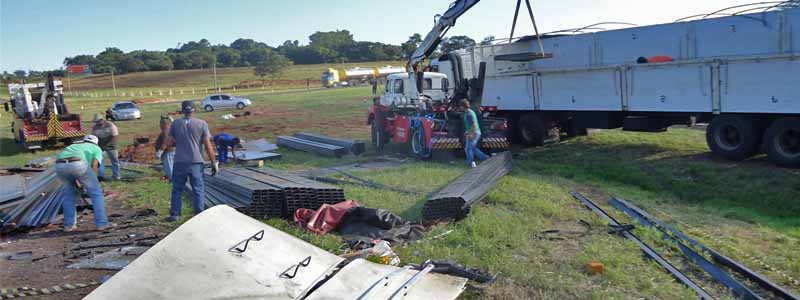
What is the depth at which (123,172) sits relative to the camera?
46.3ft

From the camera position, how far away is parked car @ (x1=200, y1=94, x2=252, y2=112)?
4034 centimetres

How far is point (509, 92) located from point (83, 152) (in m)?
12.2

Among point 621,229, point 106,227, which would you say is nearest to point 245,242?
point 621,229

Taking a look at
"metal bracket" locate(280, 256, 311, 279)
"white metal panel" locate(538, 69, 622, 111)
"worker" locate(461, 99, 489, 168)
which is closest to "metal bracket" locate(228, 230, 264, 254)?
"metal bracket" locate(280, 256, 311, 279)

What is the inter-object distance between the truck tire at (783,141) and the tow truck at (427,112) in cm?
552

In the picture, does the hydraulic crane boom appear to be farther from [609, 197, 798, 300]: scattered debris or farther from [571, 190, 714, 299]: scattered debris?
[609, 197, 798, 300]: scattered debris

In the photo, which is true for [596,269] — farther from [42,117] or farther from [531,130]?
[42,117]

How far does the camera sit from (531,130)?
55.6 feet

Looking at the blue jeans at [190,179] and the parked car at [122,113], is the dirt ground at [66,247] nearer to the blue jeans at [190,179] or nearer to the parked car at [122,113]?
the blue jeans at [190,179]

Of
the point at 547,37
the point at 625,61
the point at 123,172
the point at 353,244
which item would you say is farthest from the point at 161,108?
the point at 353,244

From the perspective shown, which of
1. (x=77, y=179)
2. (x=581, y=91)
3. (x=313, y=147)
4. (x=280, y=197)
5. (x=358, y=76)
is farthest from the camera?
(x=358, y=76)

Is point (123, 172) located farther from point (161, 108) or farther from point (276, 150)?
point (161, 108)

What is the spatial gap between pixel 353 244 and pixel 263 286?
289 cm

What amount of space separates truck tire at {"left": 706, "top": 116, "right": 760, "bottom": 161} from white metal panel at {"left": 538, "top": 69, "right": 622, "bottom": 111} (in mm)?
2375
